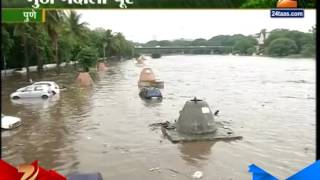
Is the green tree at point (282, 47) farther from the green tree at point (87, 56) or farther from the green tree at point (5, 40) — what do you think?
the green tree at point (5, 40)

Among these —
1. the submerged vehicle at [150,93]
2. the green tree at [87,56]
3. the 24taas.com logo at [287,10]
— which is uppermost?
the 24taas.com logo at [287,10]

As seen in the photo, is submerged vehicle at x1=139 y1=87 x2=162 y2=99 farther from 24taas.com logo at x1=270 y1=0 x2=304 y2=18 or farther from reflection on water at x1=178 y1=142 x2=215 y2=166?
24taas.com logo at x1=270 y1=0 x2=304 y2=18

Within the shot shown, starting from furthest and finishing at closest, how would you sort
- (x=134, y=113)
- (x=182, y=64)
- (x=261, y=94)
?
(x=261, y=94), (x=134, y=113), (x=182, y=64)

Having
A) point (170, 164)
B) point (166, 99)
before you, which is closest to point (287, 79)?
point (166, 99)

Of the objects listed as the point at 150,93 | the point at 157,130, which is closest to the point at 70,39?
the point at 157,130

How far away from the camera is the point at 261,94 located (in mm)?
28516

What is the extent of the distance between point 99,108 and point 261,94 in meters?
12.0

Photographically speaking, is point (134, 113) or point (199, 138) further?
point (134, 113)

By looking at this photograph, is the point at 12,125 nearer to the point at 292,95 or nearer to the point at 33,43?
the point at 33,43

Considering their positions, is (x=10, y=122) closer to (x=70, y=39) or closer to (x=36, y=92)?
(x=36, y=92)

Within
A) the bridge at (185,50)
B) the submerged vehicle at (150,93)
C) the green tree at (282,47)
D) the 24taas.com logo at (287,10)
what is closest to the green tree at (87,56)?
the bridge at (185,50)

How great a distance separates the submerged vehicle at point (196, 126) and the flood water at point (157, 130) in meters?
0.30

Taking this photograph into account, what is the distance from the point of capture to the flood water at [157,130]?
1205 centimetres

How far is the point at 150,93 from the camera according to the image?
19828 mm
